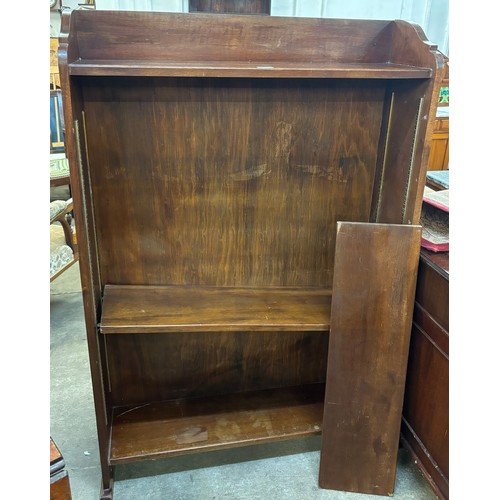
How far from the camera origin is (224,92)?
1351 millimetres

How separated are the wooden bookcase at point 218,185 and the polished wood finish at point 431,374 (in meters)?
0.20

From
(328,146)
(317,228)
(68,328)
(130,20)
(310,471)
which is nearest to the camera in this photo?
(130,20)

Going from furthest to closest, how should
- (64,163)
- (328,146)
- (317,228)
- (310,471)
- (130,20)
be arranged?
1. (64,163)
2. (310,471)
3. (317,228)
4. (328,146)
5. (130,20)

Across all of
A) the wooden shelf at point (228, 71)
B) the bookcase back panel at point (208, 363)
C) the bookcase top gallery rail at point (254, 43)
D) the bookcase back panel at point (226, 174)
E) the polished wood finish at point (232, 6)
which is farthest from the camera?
the polished wood finish at point (232, 6)

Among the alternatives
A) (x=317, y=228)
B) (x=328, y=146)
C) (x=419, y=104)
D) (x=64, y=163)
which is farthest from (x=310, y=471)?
(x=64, y=163)

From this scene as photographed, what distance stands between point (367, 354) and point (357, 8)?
3.83 meters

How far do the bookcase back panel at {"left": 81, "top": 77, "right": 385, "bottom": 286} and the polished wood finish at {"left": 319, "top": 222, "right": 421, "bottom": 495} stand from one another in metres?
0.24

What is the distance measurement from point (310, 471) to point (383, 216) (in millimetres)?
956

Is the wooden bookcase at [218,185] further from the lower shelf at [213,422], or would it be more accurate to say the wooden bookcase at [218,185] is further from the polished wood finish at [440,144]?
the polished wood finish at [440,144]

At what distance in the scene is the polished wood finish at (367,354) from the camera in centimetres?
136

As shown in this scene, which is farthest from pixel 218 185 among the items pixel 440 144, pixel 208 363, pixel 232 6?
pixel 440 144

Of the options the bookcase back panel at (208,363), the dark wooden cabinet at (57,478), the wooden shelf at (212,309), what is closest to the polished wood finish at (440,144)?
the bookcase back panel at (208,363)

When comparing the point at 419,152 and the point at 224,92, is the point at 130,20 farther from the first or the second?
the point at 419,152

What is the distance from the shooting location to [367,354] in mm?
1454
